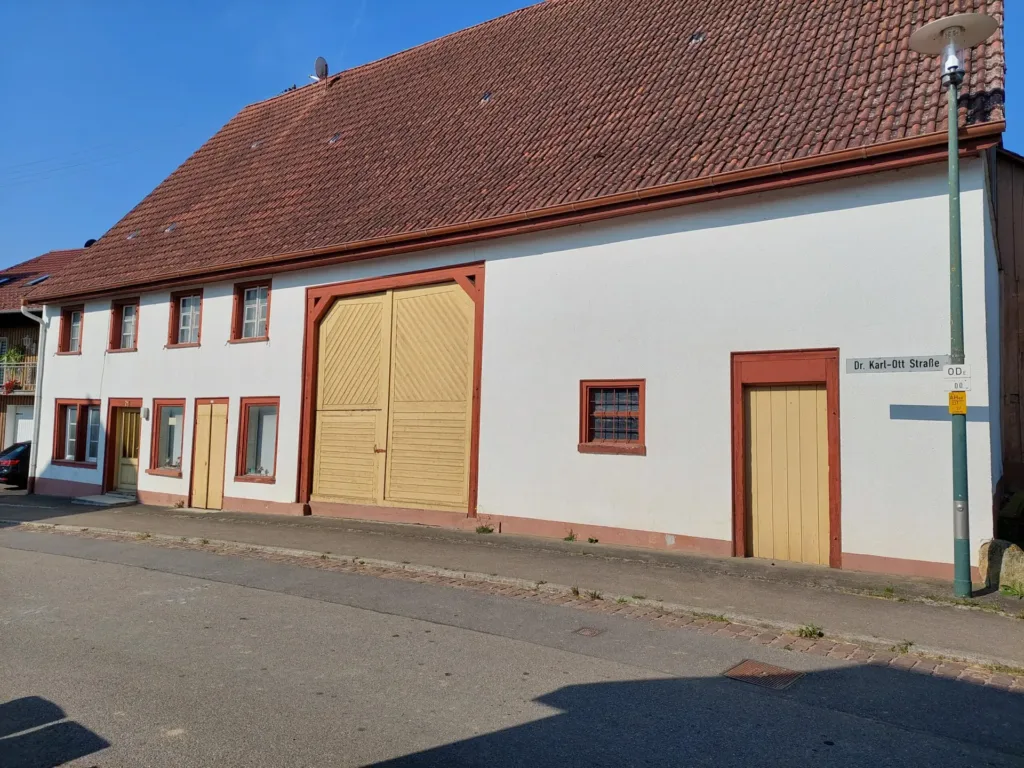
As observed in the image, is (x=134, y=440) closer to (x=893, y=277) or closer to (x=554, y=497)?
(x=554, y=497)

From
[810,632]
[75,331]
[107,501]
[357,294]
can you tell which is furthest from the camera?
[75,331]

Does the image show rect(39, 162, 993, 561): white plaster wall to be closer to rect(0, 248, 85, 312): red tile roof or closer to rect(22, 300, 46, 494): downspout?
rect(22, 300, 46, 494): downspout

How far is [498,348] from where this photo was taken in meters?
13.0

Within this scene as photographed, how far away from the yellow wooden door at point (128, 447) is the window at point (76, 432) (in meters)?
0.92

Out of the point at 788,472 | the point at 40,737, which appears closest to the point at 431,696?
the point at 40,737

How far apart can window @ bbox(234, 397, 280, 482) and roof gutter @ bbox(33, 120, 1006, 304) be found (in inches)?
110

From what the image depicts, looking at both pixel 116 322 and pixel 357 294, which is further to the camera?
pixel 116 322

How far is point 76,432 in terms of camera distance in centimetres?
2050

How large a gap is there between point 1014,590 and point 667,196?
6.27 metres

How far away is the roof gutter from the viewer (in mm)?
9094

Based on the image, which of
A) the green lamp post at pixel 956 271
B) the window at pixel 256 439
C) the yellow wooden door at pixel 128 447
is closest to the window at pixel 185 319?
the yellow wooden door at pixel 128 447

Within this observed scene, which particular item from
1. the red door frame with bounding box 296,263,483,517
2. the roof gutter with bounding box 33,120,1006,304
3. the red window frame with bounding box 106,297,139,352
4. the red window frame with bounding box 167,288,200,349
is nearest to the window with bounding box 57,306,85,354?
the red window frame with bounding box 106,297,139,352

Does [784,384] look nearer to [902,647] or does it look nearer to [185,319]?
[902,647]

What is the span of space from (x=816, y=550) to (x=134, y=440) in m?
16.0
